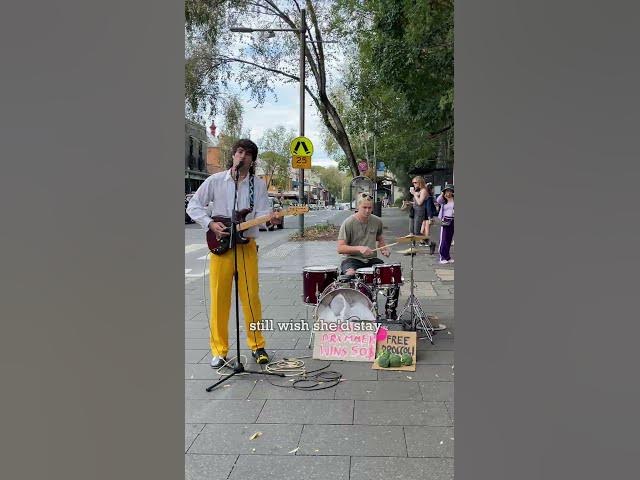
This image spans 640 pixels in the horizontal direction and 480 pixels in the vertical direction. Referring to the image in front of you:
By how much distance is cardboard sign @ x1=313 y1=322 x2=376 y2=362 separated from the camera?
17.7 ft

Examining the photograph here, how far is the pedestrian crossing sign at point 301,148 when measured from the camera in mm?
16031

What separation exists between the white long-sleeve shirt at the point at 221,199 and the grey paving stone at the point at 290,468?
2.19 meters

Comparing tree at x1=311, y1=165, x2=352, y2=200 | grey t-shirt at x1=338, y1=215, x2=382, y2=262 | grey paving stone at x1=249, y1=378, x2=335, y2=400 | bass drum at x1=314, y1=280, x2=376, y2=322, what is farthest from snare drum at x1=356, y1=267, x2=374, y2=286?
tree at x1=311, y1=165, x2=352, y2=200

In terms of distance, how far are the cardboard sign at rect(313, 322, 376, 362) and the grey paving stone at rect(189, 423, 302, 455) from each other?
1.61m

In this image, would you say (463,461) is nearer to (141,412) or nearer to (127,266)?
(141,412)

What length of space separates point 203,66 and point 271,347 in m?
15.7

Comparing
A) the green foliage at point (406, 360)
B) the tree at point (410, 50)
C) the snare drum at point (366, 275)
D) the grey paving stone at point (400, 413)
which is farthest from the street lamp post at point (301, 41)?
the grey paving stone at point (400, 413)

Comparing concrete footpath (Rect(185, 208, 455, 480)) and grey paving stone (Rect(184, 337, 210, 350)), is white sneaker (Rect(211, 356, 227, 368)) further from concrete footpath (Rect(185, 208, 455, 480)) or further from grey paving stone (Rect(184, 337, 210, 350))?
grey paving stone (Rect(184, 337, 210, 350))

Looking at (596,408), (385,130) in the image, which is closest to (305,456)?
(596,408)

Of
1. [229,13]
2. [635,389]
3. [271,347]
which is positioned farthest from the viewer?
[229,13]

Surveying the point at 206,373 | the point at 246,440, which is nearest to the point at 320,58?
the point at 206,373

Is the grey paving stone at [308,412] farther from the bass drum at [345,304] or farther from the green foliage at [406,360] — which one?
the bass drum at [345,304]

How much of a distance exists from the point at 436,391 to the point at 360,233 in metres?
2.21

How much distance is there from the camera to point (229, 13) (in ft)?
62.2
